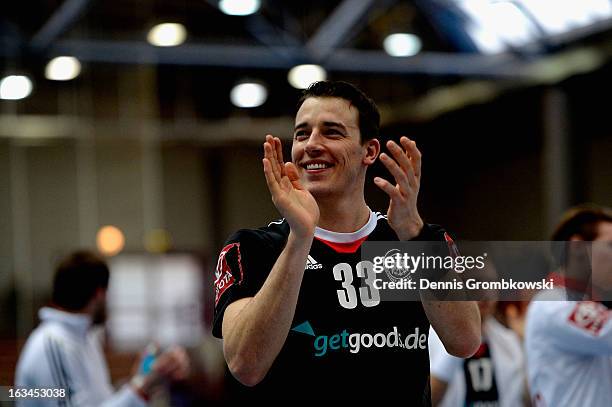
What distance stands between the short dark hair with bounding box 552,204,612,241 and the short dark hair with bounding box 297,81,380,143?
1314 mm

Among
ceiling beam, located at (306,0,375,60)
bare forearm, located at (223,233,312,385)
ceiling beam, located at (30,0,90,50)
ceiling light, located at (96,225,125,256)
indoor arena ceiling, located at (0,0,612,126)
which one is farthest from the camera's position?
ceiling light, located at (96,225,125,256)

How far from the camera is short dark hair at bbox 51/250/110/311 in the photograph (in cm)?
464

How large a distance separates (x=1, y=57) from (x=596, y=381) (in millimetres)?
10226

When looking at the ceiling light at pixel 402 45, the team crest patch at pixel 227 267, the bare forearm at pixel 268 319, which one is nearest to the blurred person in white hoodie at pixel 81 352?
the team crest patch at pixel 227 267

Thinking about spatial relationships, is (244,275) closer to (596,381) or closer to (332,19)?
(596,381)

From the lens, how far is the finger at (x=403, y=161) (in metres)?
2.71

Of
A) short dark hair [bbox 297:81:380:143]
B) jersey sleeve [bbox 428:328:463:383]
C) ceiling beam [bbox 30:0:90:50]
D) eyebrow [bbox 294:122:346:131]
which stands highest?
ceiling beam [bbox 30:0:90:50]

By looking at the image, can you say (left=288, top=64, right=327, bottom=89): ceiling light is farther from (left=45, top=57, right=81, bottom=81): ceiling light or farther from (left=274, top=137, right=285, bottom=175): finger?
(left=274, top=137, right=285, bottom=175): finger

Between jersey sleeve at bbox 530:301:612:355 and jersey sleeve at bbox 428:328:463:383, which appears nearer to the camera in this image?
jersey sleeve at bbox 530:301:612:355

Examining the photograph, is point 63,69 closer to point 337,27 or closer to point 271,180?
point 337,27

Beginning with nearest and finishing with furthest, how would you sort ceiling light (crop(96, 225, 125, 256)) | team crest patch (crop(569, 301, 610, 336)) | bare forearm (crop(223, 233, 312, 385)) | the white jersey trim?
bare forearm (crop(223, 233, 312, 385)) → the white jersey trim → team crest patch (crop(569, 301, 610, 336)) → ceiling light (crop(96, 225, 125, 256))

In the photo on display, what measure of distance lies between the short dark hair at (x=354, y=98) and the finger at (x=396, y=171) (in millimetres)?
409

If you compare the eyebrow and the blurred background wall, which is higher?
the blurred background wall

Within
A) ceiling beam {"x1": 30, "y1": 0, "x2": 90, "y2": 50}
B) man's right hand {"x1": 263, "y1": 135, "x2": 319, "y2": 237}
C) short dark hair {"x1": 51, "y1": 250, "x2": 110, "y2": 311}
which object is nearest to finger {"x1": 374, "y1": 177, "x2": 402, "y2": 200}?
man's right hand {"x1": 263, "y1": 135, "x2": 319, "y2": 237}
